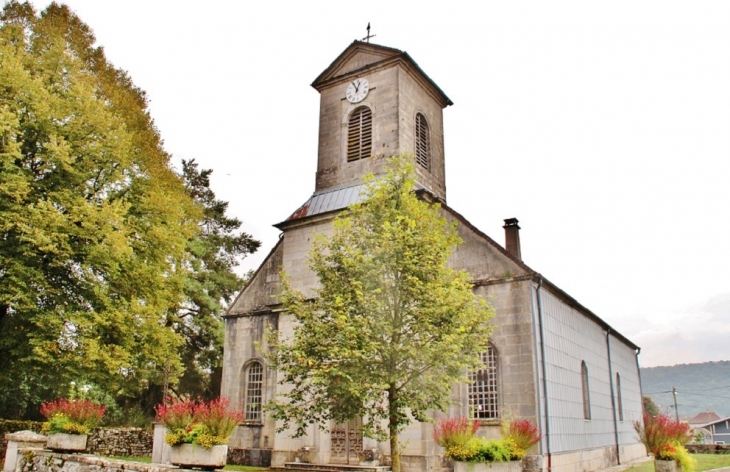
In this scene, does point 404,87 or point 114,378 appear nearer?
point 114,378

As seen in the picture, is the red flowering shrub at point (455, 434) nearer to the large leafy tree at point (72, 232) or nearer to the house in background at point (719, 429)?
the large leafy tree at point (72, 232)

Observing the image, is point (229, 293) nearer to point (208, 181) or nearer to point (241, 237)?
point (241, 237)

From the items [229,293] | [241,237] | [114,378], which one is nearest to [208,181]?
[241,237]

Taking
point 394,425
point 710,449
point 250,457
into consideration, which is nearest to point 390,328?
point 394,425

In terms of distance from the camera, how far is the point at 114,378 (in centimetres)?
1875

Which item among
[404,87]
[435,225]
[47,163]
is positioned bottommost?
[435,225]

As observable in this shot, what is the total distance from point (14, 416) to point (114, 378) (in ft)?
41.7

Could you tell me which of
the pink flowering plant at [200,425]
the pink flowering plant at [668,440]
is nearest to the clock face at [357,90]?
the pink flowering plant at [668,440]

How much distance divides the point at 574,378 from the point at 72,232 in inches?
702

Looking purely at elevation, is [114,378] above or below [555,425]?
above

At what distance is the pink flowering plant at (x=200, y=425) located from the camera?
1121 cm

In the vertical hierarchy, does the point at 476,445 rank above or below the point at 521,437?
below

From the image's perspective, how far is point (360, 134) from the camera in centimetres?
2519

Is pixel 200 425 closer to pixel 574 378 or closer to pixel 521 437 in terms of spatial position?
pixel 521 437
